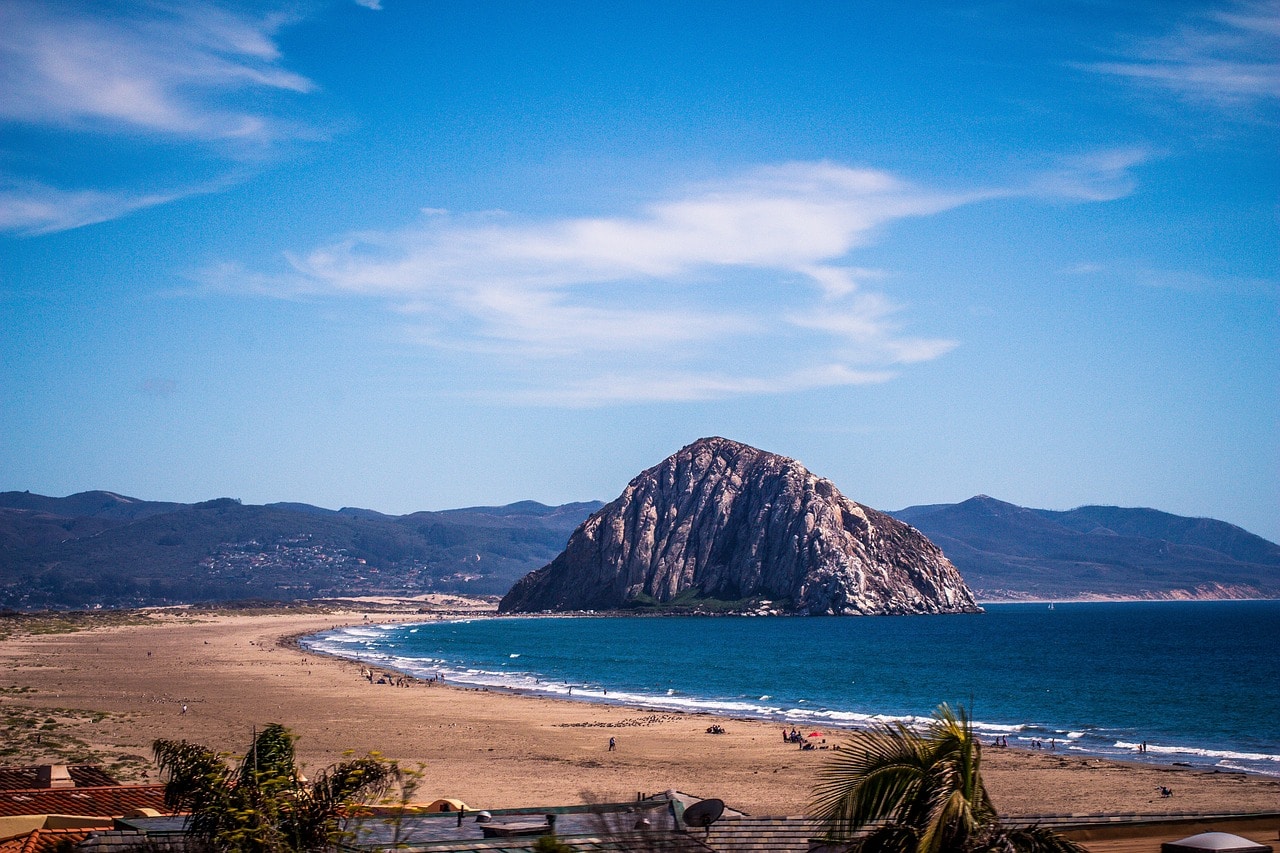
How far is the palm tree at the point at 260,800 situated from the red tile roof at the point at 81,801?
37.9 ft

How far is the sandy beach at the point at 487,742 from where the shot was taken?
37.1 metres

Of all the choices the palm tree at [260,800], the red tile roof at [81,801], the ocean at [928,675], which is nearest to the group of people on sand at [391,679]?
the ocean at [928,675]

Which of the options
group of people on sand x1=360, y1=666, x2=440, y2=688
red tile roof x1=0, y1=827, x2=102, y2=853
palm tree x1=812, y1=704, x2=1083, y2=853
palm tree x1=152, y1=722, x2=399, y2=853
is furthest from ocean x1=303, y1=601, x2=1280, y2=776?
palm tree x1=152, y1=722, x2=399, y2=853

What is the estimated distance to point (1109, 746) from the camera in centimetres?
5288

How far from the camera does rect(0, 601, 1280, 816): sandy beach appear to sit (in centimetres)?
3709

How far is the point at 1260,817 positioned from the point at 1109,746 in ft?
133

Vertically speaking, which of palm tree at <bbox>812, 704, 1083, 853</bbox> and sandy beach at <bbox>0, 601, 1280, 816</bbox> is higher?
palm tree at <bbox>812, 704, 1083, 853</bbox>

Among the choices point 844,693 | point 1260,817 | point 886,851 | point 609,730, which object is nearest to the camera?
point 886,851

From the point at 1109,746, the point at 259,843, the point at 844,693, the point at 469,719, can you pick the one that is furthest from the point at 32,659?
the point at 259,843

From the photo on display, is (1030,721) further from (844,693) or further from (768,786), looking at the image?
(768,786)

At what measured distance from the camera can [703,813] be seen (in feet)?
49.5

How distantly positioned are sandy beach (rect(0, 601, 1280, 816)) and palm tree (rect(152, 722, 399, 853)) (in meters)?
13.8

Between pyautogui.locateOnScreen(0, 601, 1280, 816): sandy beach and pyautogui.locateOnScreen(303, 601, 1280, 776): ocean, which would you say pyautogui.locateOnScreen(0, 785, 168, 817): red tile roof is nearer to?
pyautogui.locateOnScreen(0, 601, 1280, 816): sandy beach

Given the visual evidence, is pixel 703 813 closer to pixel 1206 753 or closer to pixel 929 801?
pixel 929 801
